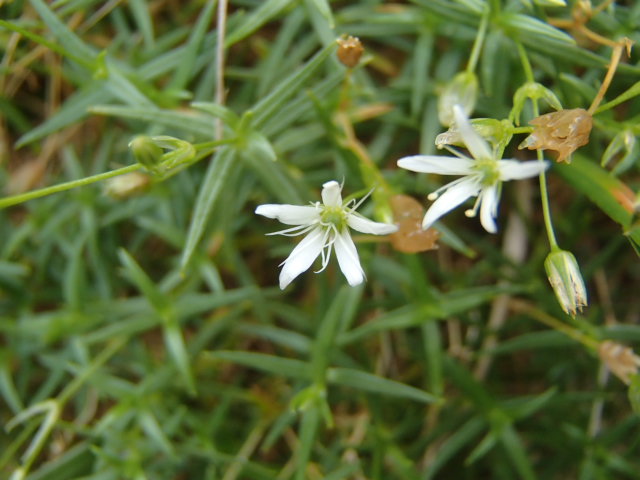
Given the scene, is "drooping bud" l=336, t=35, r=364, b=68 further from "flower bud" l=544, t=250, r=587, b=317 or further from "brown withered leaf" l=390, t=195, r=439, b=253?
"flower bud" l=544, t=250, r=587, b=317

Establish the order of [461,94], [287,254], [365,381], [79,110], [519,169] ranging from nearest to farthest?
[519,169] → [461,94] → [365,381] → [79,110] → [287,254]

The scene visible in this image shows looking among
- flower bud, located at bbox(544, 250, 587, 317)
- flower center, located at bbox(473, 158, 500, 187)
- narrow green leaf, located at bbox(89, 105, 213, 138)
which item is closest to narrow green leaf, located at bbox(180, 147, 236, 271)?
narrow green leaf, located at bbox(89, 105, 213, 138)

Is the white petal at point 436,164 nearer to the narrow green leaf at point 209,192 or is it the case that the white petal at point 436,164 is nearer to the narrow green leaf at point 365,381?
the narrow green leaf at point 209,192

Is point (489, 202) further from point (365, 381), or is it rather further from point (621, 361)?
point (365, 381)

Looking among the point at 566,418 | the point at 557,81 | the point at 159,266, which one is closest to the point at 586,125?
the point at 557,81

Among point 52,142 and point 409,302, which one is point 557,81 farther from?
point 52,142

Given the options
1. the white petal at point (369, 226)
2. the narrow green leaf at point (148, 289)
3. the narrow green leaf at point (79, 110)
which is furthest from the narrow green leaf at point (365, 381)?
the narrow green leaf at point (79, 110)

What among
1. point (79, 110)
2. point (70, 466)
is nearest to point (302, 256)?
point (79, 110)
